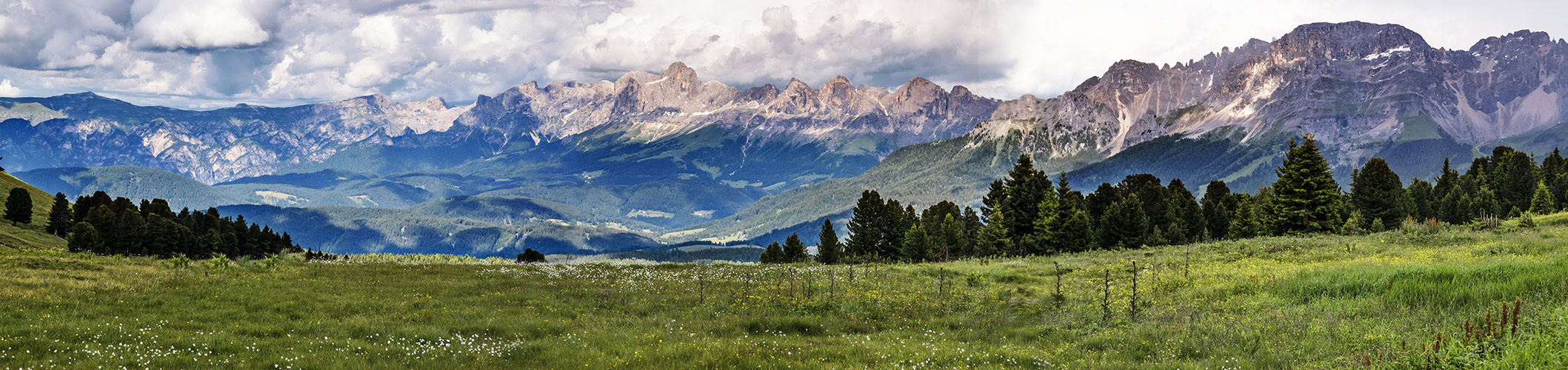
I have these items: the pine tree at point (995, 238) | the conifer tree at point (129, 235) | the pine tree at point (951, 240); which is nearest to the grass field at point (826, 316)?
the pine tree at point (995, 238)

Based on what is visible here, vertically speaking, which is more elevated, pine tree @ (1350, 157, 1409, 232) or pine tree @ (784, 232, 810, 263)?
pine tree @ (1350, 157, 1409, 232)

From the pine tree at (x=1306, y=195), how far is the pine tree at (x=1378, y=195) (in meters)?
22.0

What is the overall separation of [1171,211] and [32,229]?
110975 mm

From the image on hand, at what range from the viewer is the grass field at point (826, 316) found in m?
12.8

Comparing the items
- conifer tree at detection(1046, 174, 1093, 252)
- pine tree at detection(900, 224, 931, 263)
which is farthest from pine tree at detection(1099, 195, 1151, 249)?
pine tree at detection(900, 224, 931, 263)

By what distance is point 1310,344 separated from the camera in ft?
42.3

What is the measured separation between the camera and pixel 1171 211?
2852 inches

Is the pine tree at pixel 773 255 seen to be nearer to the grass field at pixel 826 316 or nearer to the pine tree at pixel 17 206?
the grass field at pixel 826 316

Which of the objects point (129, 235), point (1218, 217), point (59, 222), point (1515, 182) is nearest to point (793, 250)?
point (1218, 217)

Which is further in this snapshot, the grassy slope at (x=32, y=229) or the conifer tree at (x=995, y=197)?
the conifer tree at (x=995, y=197)

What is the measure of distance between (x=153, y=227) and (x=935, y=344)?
80.4 meters

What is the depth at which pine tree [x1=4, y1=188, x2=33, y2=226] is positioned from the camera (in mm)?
69375

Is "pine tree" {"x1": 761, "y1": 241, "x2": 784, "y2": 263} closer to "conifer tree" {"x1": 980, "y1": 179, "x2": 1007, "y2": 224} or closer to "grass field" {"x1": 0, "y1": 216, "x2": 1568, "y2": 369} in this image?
"conifer tree" {"x1": 980, "y1": 179, "x2": 1007, "y2": 224}

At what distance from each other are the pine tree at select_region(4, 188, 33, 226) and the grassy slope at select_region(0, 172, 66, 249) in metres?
0.73
